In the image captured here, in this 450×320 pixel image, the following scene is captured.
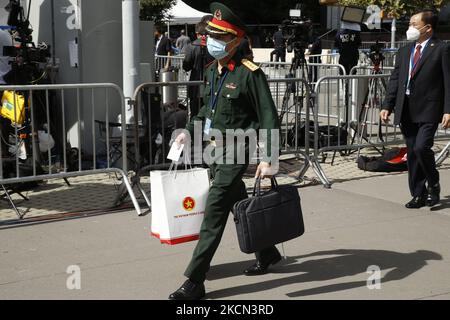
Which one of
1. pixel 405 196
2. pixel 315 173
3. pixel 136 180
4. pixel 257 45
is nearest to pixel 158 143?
pixel 136 180

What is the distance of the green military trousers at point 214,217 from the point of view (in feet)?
15.0

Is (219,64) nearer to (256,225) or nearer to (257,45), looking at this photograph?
(256,225)

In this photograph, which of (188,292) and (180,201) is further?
(180,201)

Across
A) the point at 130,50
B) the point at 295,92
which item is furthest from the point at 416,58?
the point at 130,50

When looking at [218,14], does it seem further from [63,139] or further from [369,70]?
[369,70]

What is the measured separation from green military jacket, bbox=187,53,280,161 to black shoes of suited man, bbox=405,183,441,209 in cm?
297

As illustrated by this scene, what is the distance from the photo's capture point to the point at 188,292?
15.0 ft

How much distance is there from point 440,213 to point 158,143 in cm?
327

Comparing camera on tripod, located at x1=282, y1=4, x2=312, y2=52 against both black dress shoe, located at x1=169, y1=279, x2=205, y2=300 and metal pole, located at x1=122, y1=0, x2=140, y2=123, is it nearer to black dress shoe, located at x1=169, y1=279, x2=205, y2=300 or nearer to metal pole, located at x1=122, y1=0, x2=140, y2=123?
metal pole, located at x1=122, y1=0, x2=140, y2=123

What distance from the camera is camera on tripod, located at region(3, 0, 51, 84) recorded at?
8.30 meters

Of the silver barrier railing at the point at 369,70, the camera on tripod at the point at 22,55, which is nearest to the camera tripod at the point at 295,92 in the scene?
the silver barrier railing at the point at 369,70

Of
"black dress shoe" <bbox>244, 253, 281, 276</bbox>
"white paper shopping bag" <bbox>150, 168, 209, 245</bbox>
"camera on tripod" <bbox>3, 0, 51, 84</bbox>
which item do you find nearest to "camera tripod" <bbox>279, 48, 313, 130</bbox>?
"camera on tripod" <bbox>3, 0, 51, 84</bbox>

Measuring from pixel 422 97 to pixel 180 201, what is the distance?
327 cm

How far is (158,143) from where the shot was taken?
27.2 feet
